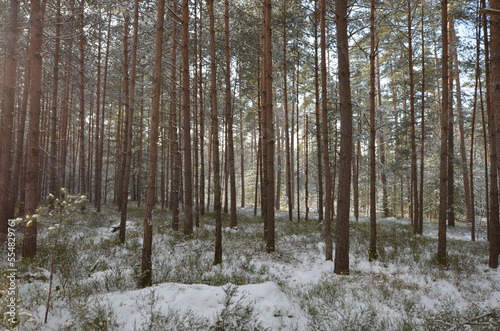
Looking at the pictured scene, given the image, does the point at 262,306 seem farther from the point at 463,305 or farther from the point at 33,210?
the point at 33,210

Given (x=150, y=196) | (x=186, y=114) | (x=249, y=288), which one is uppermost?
(x=186, y=114)

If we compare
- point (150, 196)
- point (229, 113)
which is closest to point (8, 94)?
point (150, 196)

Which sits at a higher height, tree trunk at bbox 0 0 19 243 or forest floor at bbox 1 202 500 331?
tree trunk at bbox 0 0 19 243

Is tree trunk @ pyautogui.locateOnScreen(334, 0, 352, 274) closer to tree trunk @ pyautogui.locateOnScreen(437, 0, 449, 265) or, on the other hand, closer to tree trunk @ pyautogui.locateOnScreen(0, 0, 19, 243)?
tree trunk @ pyautogui.locateOnScreen(437, 0, 449, 265)

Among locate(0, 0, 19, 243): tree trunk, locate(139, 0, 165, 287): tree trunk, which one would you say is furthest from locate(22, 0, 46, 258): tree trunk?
locate(139, 0, 165, 287): tree trunk

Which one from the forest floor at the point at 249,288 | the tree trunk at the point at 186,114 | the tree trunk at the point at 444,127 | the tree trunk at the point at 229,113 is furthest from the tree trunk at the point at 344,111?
the tree trunk at the point at 186,114

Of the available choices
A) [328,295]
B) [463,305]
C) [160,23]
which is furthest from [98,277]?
[463,305]

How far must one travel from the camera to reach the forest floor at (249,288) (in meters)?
3.96

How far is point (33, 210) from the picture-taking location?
5957mm

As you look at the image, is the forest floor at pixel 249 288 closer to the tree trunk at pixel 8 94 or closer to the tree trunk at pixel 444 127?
the tree trunk at pixel 444 127

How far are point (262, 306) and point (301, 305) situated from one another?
785mm

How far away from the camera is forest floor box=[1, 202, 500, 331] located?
3.96m

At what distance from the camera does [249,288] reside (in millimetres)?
4914

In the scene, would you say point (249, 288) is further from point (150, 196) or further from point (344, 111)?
point (344, 111)
